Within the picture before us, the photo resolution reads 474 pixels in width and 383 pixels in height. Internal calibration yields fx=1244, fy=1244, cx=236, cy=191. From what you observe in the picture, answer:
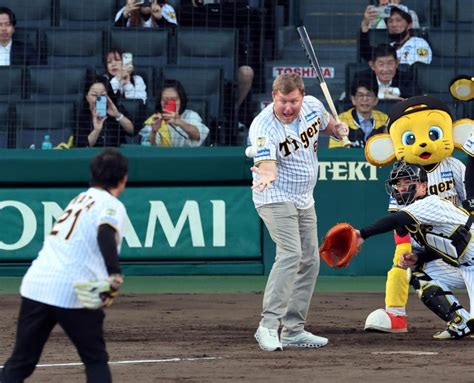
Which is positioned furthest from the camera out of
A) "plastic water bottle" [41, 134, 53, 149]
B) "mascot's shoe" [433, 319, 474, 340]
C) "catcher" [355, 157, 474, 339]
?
"plastic water bottle" [41, 134, 53, 149]

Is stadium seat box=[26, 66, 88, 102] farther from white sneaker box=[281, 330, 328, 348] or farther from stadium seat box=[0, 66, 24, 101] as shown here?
white sneaker box=[281, 330, 328, 348]

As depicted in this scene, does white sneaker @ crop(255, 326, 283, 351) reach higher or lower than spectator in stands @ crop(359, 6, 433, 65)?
lower

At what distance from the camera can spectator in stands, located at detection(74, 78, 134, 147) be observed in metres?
13.2

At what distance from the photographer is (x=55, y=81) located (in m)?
13.4

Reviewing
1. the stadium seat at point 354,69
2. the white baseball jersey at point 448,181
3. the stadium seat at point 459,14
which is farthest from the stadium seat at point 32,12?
the white baseball jersey at point 448,181

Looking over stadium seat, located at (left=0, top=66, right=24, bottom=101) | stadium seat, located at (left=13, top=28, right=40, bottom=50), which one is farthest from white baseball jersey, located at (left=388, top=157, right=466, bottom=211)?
stadium seat, located at (left=13, top=28, right=40, bottom=50)

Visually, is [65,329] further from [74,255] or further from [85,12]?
[85,12]

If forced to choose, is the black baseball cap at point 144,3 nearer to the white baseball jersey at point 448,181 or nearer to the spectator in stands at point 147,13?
the spectator in stands at point 147,13

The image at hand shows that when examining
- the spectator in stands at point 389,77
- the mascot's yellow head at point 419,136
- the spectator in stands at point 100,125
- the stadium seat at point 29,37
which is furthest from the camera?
the stadium seat at point 29,37

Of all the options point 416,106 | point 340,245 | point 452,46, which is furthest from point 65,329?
point 452,46

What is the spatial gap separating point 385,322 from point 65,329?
384 cm

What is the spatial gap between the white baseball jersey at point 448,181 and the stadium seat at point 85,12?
588 centimetres

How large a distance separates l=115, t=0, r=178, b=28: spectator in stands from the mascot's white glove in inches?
340

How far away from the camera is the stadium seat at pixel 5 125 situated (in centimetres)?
1327
